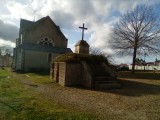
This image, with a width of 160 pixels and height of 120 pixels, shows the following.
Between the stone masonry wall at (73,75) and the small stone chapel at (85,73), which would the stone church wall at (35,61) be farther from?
the stone masonry wall at (73,75)

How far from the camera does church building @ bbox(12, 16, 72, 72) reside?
110 feet

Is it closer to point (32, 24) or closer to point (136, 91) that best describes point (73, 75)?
point (136, 91)

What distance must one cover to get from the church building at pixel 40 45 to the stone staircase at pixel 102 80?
1882cm

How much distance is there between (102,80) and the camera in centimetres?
1588

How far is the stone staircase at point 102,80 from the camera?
49.9 feet

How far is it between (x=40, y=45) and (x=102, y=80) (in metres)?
22.9

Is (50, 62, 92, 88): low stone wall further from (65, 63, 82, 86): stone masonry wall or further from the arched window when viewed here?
the arched window

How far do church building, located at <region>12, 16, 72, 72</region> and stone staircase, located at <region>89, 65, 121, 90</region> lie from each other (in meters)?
18.8

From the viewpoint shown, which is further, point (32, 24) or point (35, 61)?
point (32, 24)

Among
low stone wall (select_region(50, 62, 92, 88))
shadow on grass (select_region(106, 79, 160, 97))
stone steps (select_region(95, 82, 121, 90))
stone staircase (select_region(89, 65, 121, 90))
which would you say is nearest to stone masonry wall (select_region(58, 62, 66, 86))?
low stone wall (select_region(50, 62, 92, 88))

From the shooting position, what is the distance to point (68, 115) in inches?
301

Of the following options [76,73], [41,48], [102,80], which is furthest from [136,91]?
[41,48]

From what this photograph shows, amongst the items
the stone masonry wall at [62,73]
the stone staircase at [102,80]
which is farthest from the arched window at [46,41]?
the stone staircase at [102,80]

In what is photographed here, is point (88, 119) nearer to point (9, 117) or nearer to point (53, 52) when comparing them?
point (9, 117)
